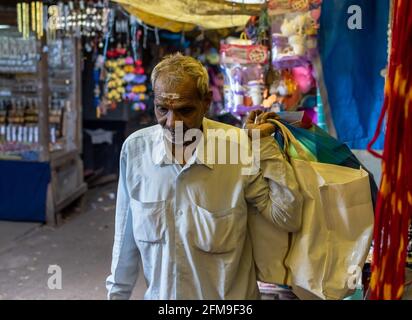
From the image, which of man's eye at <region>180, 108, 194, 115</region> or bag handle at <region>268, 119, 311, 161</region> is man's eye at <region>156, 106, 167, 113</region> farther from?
bag handle at <region>268, 119, 311, 161</region>

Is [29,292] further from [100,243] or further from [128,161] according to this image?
[128,161]

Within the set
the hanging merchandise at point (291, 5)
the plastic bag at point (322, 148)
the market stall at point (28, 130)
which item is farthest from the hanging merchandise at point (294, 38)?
the market stall at point (28, 130)

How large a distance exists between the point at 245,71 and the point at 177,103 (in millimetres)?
2187

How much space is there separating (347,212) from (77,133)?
5.44 m

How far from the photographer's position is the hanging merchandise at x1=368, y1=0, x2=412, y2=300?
2.86 ft

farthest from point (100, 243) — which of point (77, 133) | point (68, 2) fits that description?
point (68, 2)

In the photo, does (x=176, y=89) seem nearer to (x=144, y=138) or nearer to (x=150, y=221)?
(x=144, y=138)

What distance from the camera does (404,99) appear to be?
0.88 meters

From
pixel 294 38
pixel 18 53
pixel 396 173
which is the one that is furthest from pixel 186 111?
pixel 18 53

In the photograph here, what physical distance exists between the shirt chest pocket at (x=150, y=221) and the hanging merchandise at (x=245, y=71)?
2.10 meters

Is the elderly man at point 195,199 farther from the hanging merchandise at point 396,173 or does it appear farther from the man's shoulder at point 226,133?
the hanging merchandise at point 396,173

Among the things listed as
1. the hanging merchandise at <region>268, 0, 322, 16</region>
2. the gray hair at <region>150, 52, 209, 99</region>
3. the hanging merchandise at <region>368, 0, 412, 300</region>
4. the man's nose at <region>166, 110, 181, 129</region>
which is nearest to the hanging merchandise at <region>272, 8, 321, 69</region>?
the hanging merchandise at <region>268, 0, 322, 16</region>

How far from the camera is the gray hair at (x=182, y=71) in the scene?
1409 millimetres

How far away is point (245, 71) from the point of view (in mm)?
3504
